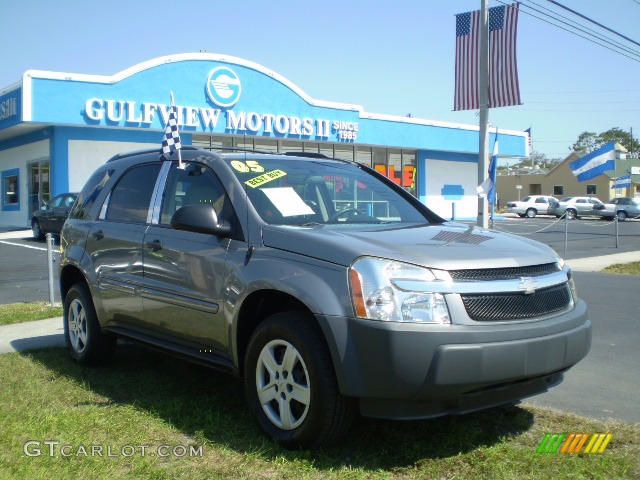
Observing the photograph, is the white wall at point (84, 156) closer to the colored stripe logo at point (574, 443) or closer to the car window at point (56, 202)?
the car window at point (56, 202)

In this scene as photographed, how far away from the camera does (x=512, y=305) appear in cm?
398

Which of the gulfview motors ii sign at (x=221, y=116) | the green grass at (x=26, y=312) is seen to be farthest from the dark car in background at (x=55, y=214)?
the green grass at (x=26, y=312)

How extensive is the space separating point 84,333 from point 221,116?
76.6 ft

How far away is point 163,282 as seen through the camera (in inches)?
206

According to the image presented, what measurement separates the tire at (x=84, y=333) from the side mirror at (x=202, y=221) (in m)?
2.00

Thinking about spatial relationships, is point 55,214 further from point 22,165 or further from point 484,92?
point 484,92

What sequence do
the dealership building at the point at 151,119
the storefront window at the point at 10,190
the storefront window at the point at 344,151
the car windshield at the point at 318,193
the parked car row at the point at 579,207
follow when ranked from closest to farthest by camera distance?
the car windshield at the point at 318,193 → the dealership building at the point at 151,119 → the storefront window at the point at 10,190 → the storefront window at the point at 344,151 → the parked car row at the point at 579,207

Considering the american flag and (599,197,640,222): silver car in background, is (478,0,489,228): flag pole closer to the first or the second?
the american flag

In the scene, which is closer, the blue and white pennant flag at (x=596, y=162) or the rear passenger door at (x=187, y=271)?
the rear passenger door at (x=187, y=271)

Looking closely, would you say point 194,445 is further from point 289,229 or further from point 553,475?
point 553,475

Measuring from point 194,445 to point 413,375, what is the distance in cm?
151

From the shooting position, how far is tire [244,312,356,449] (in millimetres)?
3938

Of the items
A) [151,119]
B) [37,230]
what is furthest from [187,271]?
[151,119]

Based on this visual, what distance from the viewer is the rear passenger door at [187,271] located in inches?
187
